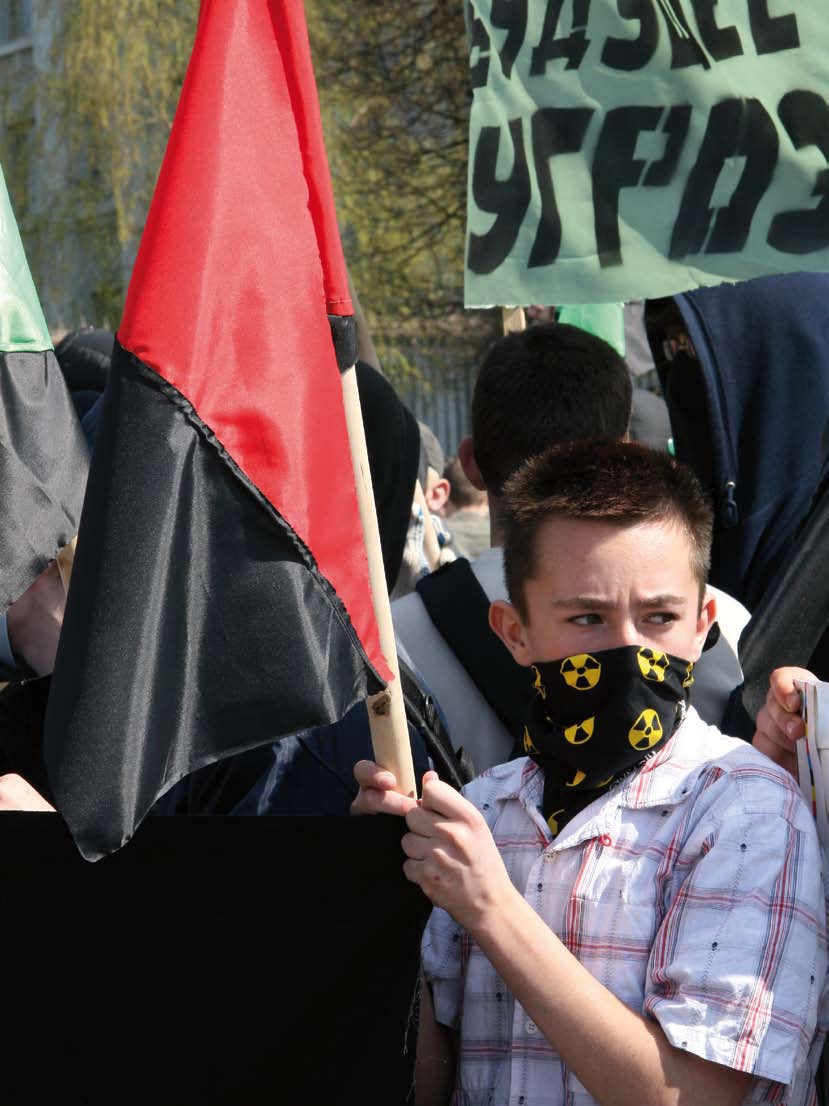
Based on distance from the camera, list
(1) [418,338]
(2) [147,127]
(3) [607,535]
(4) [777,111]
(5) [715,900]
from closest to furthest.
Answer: (5) [715,900], (3) [607,535], (4) [777,111], (2) [147,127], (1) [418,338]

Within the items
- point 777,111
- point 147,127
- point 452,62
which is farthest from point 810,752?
point 147,127

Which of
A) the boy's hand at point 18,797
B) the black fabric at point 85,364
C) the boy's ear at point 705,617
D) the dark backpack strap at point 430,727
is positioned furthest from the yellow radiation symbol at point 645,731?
the black fabric at point 85,364

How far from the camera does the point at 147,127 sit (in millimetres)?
15344

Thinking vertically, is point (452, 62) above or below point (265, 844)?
above

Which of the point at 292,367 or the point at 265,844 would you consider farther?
the point at 265,844

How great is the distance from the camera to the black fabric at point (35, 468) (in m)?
2.53

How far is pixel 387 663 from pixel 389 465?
163 centimetres

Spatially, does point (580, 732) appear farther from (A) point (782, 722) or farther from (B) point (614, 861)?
(A) point (782, 722)

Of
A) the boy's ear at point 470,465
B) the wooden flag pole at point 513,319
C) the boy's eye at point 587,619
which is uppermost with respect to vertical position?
the wooden flag pole at point 513,319

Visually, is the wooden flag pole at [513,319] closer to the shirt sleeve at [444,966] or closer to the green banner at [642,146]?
the green banner at [642,146]

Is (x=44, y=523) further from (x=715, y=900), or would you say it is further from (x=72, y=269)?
(x=72, y=269)

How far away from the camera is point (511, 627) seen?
2.37m

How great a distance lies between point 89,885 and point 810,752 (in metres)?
1.03

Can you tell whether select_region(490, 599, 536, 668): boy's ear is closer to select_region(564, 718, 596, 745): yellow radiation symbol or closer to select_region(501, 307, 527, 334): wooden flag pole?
select_region(564, 718, 596, 745): yellow radiation symbol
